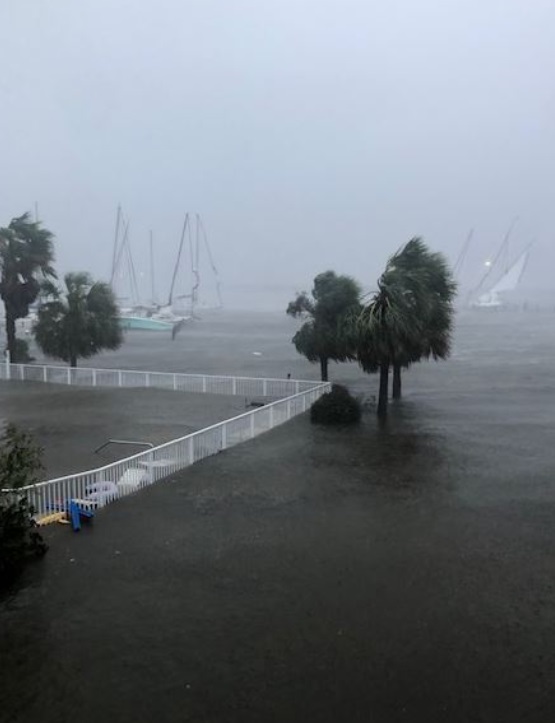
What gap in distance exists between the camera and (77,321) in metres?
31.4

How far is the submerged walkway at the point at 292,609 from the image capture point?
6.11 meters

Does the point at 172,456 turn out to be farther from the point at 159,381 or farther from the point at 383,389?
the point at 159,381

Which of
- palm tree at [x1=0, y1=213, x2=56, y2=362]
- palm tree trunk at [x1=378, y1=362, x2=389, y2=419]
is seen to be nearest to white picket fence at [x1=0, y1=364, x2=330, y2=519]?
palm tree trunk at [x1=378, y1=362, x2=389, y2=419]

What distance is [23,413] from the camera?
21.3 m

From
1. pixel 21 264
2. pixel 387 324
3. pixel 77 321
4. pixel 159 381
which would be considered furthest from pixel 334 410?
pixel 21 264

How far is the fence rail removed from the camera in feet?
84.0

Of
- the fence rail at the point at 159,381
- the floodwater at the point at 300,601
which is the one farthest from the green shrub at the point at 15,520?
the fence rail at the point at 159,381

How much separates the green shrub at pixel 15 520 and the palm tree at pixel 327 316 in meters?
16.4

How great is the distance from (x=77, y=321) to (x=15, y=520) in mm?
23651

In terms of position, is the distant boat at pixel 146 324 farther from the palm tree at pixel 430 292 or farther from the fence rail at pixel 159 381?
the palm tree at pixel 430 292

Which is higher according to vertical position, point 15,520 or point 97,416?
point 15,520

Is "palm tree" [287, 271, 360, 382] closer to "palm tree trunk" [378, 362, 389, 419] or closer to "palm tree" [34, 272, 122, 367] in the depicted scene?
"palm tree trunk" [378, 362, 389, 419]

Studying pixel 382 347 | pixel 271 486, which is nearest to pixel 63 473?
pixel 271 486

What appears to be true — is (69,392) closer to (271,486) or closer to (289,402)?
(289,402)
